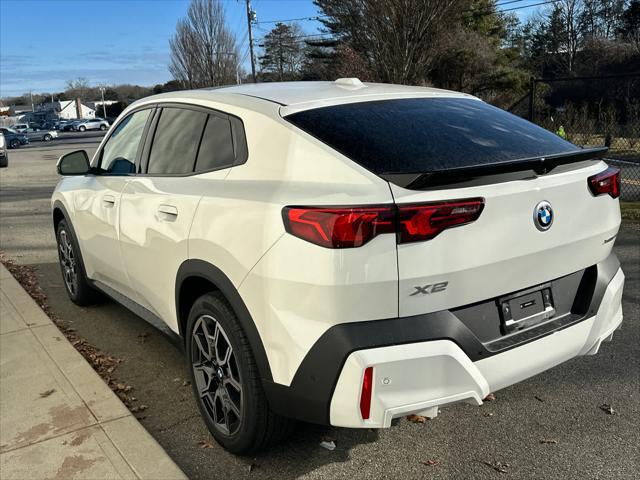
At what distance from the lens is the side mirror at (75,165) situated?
4.24 metres

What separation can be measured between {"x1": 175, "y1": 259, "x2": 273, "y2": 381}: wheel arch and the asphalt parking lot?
0.59 metres

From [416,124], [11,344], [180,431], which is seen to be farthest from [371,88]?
[11,344]

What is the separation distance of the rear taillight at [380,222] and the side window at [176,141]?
119cm

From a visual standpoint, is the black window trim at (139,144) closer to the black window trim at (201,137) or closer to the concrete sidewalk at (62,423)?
the black window trim at (201,137)

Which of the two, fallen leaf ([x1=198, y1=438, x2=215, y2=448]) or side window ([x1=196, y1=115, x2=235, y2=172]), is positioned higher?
side window ([x1=196, y1=115, x2=235, y2=172])

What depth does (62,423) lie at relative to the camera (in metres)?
3.05

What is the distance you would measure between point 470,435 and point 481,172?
4.76 ft

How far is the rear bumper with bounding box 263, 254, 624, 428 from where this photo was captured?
2062 mm

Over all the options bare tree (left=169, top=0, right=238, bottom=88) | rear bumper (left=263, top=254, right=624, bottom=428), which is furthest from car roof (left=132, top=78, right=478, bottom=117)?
bare tree (left=169, top=0, right=238, bottom=88)

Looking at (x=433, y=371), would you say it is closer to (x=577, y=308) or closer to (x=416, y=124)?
(x=577, y=308)

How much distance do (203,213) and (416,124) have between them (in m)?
1.07

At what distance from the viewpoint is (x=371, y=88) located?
3162 mm

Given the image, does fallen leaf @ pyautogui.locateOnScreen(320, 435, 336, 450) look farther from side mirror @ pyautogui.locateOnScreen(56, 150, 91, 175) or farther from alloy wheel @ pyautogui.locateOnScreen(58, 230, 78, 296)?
alloy wheel @ pyautogui.locateOnScreen(58, 230, 78, 296)

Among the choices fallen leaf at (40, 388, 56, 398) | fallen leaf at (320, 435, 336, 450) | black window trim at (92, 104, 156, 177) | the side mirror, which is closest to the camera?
fallen leaf at (320, 435, 336, 450)
